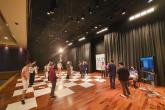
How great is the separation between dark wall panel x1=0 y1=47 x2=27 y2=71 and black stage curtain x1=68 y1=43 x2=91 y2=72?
7.61m

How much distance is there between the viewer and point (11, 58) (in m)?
14.9

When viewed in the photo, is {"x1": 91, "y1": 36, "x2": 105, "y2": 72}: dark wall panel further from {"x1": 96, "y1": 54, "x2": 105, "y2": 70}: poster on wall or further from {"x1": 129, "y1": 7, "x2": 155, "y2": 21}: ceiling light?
{"x1": 129, "y1": 7, "x2": 155, "y2": 21}: ceiling light

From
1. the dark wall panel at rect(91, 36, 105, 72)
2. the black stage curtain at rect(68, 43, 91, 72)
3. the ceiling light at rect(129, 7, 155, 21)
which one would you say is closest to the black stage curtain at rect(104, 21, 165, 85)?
the ceiling light at rect(129, 7, 155, 21)

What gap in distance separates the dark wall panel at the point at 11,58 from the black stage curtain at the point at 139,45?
43.0ft

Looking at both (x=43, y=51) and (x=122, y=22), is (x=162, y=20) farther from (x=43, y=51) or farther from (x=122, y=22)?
(x=43, y=51)

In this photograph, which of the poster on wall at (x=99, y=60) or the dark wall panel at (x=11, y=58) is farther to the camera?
the dark wall panel at (x=11, y=58)

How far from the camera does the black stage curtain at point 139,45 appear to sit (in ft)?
20.3

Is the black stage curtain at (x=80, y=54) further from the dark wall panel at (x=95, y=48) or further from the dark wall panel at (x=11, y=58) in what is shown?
the dark wall panel at (x=11, y=58)

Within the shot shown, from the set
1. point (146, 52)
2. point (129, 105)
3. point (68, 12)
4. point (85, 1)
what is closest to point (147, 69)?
point (146, 52)

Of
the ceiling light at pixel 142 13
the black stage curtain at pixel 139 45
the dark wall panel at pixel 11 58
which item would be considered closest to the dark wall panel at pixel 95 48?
the black stage curtain at pixel 139 45

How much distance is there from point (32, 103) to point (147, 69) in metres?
6.06

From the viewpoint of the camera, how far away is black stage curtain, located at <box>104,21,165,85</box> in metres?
6.18

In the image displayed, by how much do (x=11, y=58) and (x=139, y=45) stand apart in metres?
15.9

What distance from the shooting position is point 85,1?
5.59m
